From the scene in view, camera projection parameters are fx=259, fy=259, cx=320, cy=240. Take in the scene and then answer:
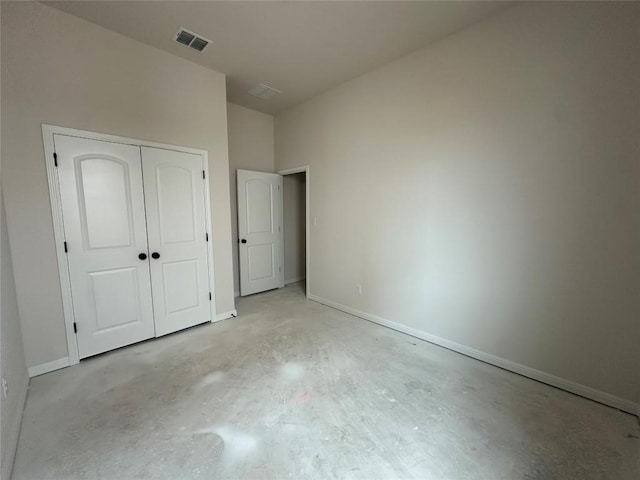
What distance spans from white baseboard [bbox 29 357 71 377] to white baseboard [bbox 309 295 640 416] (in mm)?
3127

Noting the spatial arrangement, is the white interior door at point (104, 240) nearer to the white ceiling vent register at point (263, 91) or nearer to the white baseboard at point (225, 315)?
the white baseboard at point (225, 315)

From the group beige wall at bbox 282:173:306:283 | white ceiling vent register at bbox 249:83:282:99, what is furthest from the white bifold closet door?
beige wall at bbox 282:173:306:283

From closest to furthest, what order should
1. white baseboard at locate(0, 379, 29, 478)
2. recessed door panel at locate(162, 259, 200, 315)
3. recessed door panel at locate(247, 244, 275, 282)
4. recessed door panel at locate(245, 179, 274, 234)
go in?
white baseboard at locate(0, 379, 29, 478), recessed door panel at locate(162, 259, 200, 315), recessed door panel at locate(245, 179, 274, 234), recessed door panel at locate(247, 244, 275, 282)

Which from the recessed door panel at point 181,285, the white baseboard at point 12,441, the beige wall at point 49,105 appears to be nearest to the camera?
the white baseboard at point 12,441

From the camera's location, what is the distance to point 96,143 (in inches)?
94.1

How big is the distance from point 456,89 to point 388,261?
1.87m

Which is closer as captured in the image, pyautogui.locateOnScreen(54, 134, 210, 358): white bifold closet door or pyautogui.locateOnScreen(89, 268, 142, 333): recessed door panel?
pyautogui.locateOnScreen(54, 134, 210, 358): white bifold closet door

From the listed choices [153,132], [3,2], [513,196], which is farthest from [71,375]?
[513,196]

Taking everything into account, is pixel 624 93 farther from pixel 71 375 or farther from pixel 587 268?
pixel 71 375

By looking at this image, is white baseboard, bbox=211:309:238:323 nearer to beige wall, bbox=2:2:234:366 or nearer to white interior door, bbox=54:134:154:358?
white interior door, bbox=54:134:154:358

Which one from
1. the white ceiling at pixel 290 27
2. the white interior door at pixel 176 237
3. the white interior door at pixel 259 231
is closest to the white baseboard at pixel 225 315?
the white interior door at pixel 176 237

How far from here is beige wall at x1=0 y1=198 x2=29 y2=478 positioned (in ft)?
4.67

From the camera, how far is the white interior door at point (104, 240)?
2322 millimetres

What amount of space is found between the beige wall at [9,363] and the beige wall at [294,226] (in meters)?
3.42
